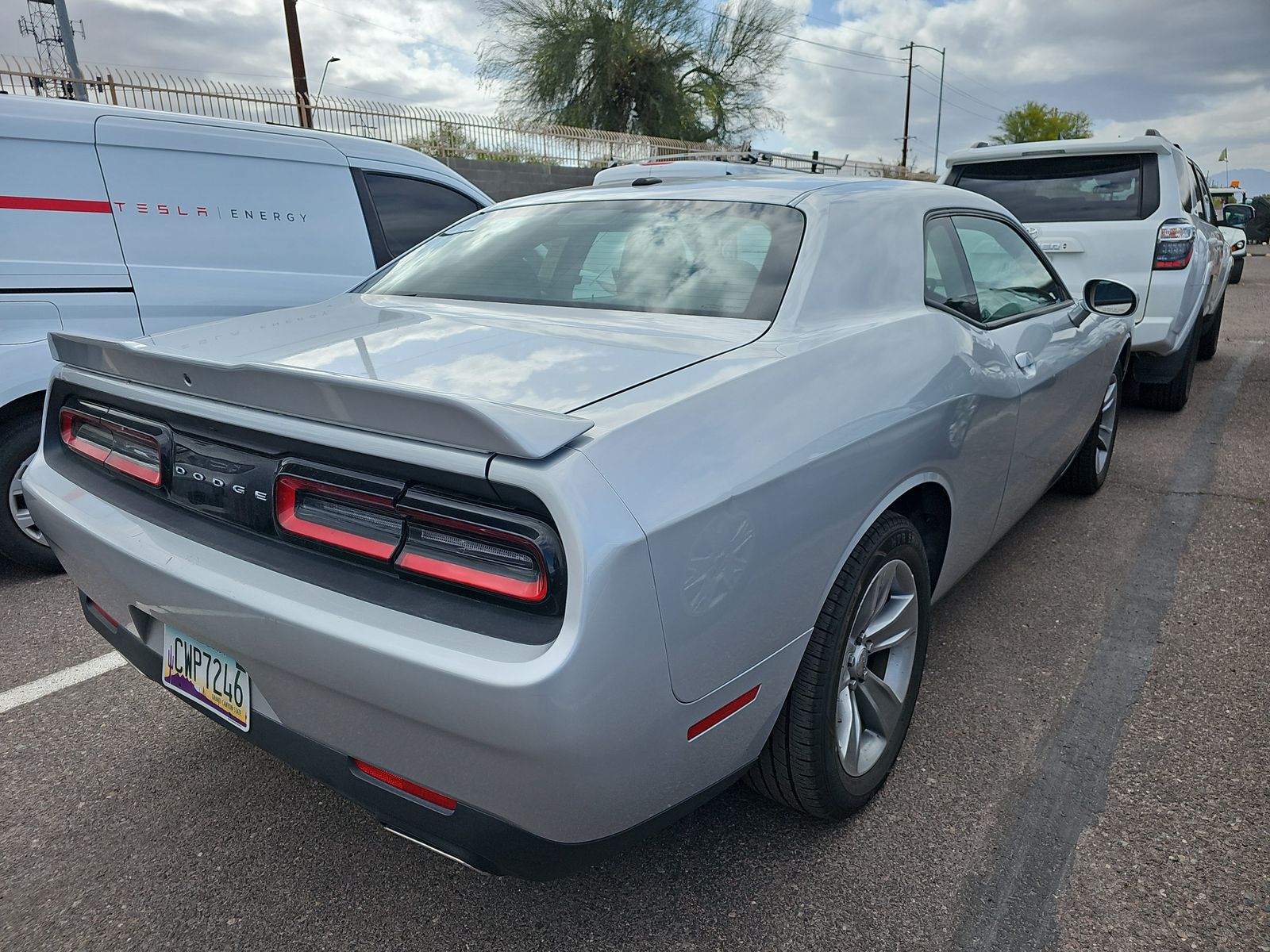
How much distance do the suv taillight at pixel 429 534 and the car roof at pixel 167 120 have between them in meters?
3.15

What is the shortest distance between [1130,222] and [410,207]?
4545 millimetres

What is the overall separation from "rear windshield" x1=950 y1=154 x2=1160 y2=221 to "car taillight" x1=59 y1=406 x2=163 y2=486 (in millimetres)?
5601

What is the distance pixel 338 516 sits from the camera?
5.35ft

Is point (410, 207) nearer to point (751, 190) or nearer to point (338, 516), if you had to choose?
point (751, 190)

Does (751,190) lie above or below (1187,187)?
above

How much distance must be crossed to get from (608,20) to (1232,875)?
89.9 ft

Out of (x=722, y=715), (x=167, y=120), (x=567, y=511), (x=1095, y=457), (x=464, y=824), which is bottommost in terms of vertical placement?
(x=1095, y=457)

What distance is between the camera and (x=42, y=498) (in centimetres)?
217

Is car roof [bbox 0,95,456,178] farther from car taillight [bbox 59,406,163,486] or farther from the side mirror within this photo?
the side mirror

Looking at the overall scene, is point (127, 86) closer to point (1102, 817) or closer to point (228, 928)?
point (228, 928)

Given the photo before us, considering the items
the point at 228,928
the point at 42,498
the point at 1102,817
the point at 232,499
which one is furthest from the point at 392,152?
the point at 1102,817

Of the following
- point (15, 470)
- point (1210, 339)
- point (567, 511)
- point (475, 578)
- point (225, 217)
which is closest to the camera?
point (567, 511)

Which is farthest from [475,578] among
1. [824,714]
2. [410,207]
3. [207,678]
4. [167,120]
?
[410,207]

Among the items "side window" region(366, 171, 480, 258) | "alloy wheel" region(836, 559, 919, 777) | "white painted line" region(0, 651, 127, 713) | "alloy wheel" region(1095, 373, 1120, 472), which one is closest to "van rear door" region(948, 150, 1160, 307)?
"alloy wheel" region(1095, 373, 1120, 472)
